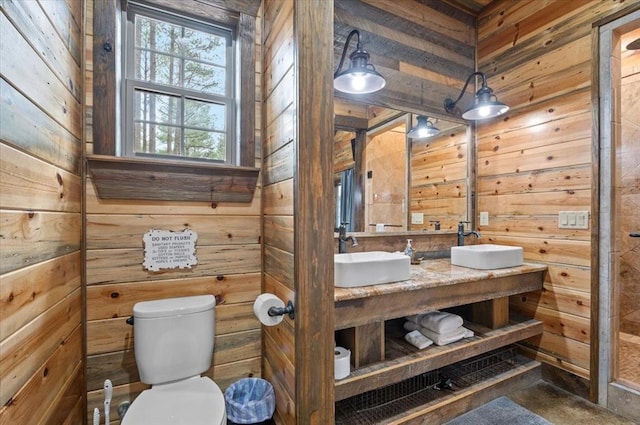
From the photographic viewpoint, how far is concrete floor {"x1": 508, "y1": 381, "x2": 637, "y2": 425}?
1.79 metres

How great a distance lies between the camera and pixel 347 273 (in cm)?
148

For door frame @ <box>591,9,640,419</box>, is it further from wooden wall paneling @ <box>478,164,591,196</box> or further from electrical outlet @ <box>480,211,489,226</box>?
electrical outlet @ <box>480,211,489,226</box>

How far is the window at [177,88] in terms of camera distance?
1663mm

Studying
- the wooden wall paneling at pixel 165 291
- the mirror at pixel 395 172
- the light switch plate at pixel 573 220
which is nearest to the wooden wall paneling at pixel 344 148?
the mirror at pixel 395 172

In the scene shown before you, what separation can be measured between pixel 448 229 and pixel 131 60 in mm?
2544

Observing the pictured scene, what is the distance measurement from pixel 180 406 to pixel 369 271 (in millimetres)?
1027

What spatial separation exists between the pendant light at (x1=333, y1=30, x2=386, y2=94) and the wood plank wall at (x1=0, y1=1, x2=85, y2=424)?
4.28 ft

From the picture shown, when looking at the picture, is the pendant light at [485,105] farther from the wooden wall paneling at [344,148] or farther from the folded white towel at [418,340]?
the folded white towel at [418,340]

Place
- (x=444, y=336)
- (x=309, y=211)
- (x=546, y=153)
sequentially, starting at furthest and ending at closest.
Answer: (x=546, y=153) < (x=444, y=336) < (x=309, y=211)

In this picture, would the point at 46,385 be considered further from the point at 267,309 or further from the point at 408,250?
the point at 408,250

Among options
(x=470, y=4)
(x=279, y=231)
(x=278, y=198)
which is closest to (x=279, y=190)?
(x=278, y=198)

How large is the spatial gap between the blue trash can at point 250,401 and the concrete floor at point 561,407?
1.63m

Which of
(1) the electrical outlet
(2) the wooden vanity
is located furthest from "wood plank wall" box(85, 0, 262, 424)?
(1) the electrical outlet

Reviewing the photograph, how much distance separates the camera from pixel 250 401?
1.66m
